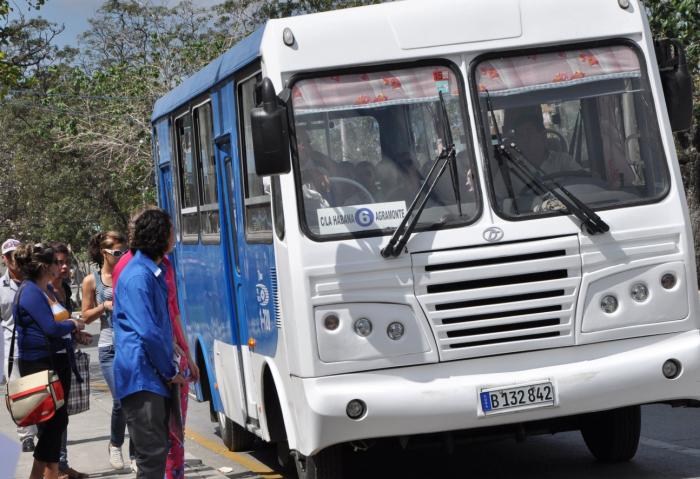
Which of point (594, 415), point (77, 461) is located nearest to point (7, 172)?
point (77, 461)

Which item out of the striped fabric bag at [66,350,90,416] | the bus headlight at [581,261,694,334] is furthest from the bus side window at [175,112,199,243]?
the bus headlight at [581,261,694,334]

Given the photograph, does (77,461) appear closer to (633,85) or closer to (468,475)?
(468,475)

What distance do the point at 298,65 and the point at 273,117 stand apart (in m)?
0.45

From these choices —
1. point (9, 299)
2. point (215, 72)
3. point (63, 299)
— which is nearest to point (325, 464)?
point (215, 72)

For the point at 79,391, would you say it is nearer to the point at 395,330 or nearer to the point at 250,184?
the point at 250,184

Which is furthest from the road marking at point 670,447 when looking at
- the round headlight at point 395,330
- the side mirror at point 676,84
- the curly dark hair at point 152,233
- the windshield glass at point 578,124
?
the curly dark hair at point 152,233

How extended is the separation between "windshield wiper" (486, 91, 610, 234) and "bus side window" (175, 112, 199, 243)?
3.71m

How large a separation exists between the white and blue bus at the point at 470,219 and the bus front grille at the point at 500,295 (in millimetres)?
11

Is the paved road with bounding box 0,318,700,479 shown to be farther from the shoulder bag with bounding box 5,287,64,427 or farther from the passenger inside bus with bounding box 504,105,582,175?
the passenger inside bus with bounding box 504,105,582,175

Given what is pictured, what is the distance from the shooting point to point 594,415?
8500 mm

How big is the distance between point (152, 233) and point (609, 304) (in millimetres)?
2524

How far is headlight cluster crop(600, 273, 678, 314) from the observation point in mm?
7414

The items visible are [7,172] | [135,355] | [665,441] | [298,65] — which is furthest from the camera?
[7,172]

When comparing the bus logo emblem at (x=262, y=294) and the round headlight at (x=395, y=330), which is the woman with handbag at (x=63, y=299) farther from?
the round headlight at (x=395, y=330)
